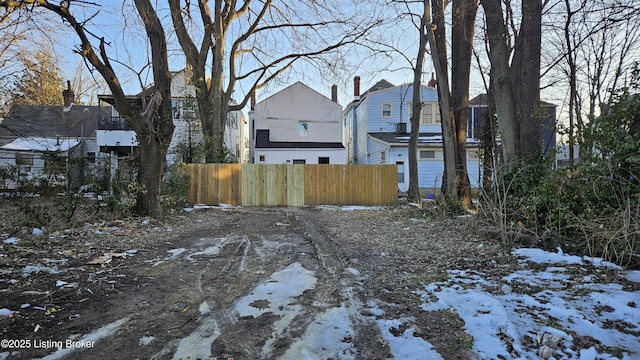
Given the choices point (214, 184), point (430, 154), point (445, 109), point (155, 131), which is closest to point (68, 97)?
point (214, 184)

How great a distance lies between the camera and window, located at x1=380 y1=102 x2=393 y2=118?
71.1 ft

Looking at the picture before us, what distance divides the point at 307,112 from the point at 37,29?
18.6m

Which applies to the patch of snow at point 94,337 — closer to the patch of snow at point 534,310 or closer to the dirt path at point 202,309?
the dirt path at point 202,309

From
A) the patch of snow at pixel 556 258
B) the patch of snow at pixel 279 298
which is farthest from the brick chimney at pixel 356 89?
the patch of snow at pixel 279 298

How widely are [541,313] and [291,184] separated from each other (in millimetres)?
11371

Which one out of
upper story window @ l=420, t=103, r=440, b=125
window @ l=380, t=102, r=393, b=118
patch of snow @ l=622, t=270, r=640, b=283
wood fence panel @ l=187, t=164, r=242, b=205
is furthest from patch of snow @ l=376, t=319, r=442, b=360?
upper story window @ l=420, t=103, r=440, b=125

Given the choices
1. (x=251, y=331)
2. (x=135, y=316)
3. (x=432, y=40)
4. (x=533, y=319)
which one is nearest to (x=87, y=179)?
(x=135, y=316)

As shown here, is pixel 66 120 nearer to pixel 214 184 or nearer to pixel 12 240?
pixel 214 184

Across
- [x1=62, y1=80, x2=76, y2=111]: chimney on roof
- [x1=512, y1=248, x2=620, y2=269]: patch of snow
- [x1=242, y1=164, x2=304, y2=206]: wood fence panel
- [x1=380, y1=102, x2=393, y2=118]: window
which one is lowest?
[x1=512, y1=248, x2=620, y2=269]: patch of snow

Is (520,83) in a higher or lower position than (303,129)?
lower

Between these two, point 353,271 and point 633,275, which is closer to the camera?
point 633,275

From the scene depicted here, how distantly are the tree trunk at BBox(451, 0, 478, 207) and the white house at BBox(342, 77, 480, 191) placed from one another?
6518 mm

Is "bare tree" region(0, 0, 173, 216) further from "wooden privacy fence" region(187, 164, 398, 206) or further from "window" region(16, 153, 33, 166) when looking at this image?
"wooden privacy fence" region(187, 164, 398, 206)

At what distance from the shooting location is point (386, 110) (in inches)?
856
